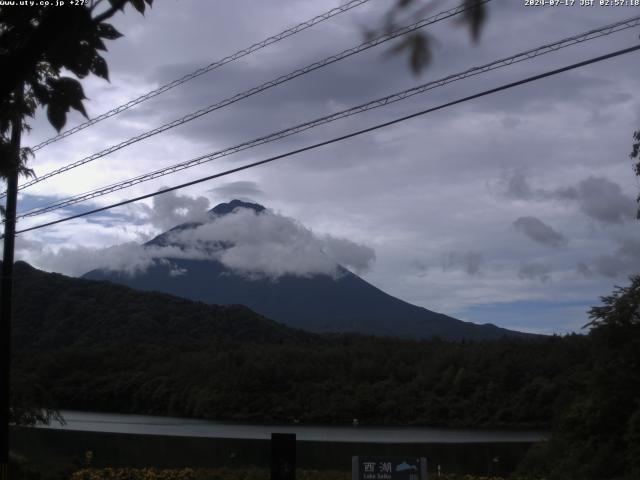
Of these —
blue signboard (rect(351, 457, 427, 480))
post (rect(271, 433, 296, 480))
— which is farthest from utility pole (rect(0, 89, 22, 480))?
blue signboard (rect(351, 457, 427, 480))

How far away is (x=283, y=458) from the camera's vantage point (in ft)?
39.8

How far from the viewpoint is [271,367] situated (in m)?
64.6

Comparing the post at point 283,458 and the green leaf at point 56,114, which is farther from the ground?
the green leaf at point 56,114

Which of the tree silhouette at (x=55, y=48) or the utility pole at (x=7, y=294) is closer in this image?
the tree silhouette at (x=55, y=48)

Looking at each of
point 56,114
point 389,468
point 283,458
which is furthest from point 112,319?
point 56,114

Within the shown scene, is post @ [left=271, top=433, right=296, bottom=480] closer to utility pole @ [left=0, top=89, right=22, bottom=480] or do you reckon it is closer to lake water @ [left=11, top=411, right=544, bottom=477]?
utility pole @ [left=0, top=89, right=22, bottom=480]

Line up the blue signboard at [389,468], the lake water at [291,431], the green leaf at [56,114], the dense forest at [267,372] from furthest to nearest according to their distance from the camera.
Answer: the dense forest at [267,372] → the lake water at [291,431] → the blue signboard at [389,468] → the green leaf at [56,114]

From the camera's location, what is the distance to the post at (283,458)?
12.1 meters

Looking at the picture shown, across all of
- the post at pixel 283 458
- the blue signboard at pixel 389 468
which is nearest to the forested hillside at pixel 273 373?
the post at pixel 283 458

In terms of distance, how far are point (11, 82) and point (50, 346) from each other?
56.8 meters

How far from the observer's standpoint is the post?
39.7 ft

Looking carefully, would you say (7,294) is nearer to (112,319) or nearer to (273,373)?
(273,373)

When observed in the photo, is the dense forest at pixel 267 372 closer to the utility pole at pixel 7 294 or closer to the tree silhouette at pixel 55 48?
the utility pole at pixel 7 294

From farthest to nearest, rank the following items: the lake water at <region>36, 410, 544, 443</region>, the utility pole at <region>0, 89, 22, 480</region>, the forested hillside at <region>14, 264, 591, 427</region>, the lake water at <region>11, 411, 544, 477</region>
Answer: the forested hillside at <region>14, 264, 591, 427</region>, the lake water at <region>36, 410, 544, 443</region>, the lake water at <region>11, 411, 544, 477</region>, the utility pole at <region>0, 89, 22, 480</region>
